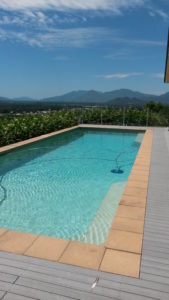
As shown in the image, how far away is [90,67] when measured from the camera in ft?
143

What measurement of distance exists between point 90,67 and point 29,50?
61.4 ft

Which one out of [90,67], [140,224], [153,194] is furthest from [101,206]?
[90,67]

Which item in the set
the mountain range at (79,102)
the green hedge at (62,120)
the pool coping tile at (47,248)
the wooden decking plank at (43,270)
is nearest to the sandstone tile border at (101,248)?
the pool coping tile at (47,248)

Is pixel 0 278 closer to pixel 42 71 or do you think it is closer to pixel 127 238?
pixel 127 238

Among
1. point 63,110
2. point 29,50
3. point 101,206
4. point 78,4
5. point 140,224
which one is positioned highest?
point 29,50

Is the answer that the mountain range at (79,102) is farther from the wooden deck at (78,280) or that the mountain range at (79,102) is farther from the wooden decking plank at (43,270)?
the wooden deck at (78,280)

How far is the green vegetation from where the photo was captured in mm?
9153

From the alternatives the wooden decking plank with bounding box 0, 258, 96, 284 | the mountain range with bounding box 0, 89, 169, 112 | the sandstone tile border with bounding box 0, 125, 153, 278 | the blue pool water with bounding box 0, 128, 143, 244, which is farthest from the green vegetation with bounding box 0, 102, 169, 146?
the wooden decking plank with bounding box 0, 258, 96, 284

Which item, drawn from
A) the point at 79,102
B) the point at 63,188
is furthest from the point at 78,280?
the point at 79,102

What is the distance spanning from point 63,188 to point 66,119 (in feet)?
29.1

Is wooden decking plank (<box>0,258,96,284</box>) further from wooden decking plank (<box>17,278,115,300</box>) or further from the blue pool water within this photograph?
the blue pool water

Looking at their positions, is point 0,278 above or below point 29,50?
below

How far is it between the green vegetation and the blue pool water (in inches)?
29.4

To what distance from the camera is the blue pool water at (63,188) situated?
379cm
